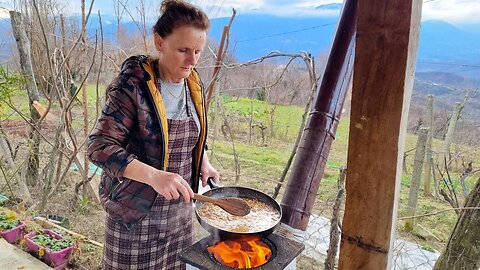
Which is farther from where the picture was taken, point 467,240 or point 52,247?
point 52,247

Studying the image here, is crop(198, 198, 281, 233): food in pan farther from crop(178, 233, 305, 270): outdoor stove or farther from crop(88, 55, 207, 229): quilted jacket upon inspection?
crop(88, 55, 207, 229): quilted jacket

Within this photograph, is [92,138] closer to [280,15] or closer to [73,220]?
[280,15]

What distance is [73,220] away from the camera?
3162mm

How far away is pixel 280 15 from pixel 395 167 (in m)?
1.67

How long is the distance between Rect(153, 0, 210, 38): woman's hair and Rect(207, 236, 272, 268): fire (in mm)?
786

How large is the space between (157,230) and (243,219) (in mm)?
439

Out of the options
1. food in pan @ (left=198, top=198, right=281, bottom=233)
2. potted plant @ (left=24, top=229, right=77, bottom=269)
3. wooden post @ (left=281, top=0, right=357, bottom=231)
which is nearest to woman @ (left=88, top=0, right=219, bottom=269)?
food in pan @ (left=198, top=198, right=281, bottom=233)

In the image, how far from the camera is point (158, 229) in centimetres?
153

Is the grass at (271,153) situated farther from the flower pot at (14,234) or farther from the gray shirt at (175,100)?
the gray shirt at (175,100)

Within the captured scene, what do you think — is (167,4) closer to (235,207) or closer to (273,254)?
(235,207)

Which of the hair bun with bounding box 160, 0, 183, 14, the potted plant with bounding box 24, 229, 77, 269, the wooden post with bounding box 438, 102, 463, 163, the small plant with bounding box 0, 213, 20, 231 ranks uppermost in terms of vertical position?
the hair bun with bounding box 160, 0, 183, 14

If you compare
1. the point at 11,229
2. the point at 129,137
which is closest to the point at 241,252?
the point at 129,137

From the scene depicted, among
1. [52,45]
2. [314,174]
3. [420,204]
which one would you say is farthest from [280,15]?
[420,204]

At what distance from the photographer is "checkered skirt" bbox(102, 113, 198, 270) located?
1460 millimetres
